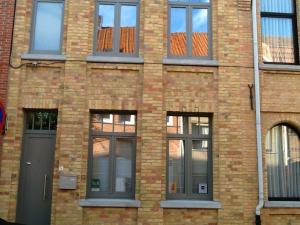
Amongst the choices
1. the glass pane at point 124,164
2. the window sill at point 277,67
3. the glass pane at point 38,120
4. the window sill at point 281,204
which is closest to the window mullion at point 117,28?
the glass pane at point 124,164

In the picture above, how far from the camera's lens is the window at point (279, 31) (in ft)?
35.8

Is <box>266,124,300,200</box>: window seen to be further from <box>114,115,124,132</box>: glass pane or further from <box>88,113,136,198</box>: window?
<box>114,115,124,132</box>: glass pane

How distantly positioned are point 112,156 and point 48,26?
12.2 ft

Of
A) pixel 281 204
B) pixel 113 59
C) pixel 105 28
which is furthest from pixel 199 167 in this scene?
pixel 105 28

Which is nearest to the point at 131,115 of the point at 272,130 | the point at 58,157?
the point at 58,157

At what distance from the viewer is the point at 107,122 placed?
10188mm

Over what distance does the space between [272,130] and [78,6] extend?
5863 millimetres

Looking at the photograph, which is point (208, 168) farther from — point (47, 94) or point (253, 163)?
point (47, 94)

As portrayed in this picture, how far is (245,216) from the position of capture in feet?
31.8

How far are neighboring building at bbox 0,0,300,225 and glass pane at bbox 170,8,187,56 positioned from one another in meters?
0.03

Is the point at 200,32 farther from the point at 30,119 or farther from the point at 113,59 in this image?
the point at 30,119

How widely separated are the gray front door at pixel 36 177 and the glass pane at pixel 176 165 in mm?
2887

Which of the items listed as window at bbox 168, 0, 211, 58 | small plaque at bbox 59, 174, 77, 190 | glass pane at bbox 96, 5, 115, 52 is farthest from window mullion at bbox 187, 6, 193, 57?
small plaque at bbox 59, 174, 77, 190

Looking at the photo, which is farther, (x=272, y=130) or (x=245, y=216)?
(x=272, y=130)
